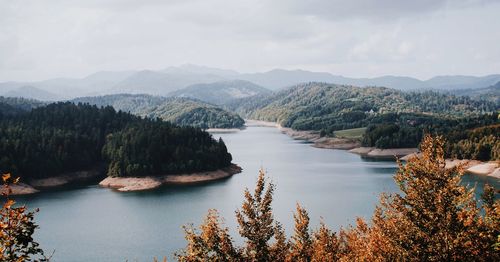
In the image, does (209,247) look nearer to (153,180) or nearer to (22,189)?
(22,189)

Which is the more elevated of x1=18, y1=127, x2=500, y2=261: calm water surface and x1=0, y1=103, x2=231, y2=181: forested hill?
x1=0, y1=103, x2=231, y2=181: forested hill

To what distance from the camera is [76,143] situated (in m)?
131

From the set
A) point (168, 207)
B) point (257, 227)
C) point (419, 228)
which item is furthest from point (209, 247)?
point (168, 207)

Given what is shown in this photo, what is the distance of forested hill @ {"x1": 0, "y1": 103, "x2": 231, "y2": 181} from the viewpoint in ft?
382

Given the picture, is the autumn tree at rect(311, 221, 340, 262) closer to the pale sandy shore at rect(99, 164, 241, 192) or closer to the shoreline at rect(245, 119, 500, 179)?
the shoreline at rect(245, 119, 500, 179)

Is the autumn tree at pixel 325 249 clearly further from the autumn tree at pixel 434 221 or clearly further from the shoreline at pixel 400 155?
the shoreline at pixel 400 155

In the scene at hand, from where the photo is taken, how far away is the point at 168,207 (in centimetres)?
8694

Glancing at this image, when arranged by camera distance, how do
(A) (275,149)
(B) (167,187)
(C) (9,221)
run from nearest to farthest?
(C) (9,221) < (B) (167,187) < (A) (275,149)

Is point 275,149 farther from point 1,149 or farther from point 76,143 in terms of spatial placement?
point 1,149

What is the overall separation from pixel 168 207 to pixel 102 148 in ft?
184

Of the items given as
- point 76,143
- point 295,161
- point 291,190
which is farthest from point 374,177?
point 76,143

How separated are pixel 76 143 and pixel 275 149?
78.3 metres

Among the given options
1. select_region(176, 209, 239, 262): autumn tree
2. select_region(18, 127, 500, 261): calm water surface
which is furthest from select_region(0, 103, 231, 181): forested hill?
select_region(176, 209, 239, 262): autumn tree

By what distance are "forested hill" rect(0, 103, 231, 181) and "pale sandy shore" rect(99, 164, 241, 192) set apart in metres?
1.90
